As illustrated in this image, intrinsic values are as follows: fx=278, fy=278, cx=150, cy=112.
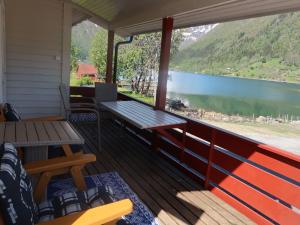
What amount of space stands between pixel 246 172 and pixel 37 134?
1.89m

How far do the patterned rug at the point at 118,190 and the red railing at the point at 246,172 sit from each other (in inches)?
33.2

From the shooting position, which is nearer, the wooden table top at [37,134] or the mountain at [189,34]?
the wooden table top at [37,134]

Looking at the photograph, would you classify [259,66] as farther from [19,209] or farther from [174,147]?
[19,209]

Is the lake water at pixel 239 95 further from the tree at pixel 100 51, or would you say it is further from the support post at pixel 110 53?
the support post at pixel 110 53

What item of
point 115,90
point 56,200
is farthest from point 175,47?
point 56,200

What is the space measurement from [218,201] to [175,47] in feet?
60.1

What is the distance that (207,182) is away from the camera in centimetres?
306

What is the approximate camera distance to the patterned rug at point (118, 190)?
2371mm

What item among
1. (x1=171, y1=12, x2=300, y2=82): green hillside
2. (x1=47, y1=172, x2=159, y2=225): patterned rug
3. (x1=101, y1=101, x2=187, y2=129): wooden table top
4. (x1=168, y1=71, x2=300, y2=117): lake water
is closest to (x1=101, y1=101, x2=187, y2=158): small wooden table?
(x1=101, y1=101, x2=187, y2=129): wooden table top

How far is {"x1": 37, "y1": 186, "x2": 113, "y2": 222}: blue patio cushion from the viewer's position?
1611 mm

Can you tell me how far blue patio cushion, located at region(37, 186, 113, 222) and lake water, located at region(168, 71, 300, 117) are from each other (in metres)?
34.3

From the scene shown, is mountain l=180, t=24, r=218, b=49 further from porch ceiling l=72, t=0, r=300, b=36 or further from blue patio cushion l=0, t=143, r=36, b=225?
blue patio cushion l=0, t=143, r=36, b=225

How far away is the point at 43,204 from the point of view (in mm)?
1711

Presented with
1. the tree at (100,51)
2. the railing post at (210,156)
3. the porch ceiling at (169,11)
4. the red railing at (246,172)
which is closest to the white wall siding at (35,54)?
the porch ceiling at (169,11)
